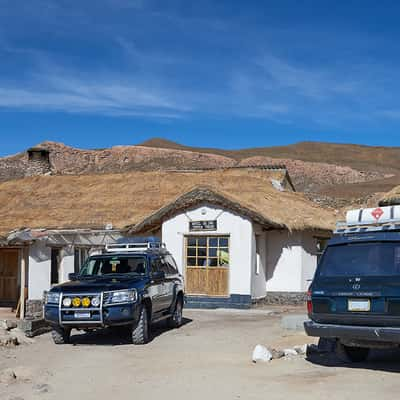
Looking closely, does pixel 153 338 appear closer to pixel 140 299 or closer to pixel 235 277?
pixel 140 299

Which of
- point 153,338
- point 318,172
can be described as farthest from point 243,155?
point 153,338

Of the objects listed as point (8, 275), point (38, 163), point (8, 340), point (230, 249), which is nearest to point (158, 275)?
point (8, 340)

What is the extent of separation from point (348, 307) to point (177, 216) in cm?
1244

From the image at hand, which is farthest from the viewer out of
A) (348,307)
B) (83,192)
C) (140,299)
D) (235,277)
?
(83,192)

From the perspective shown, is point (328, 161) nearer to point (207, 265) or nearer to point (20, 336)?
point (207, 265)

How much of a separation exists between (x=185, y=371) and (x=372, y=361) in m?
2.79

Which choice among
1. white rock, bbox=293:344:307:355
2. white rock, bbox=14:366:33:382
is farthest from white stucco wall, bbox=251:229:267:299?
white rock, bbox=14:366:33:382

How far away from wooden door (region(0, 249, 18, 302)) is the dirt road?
26.5 feet

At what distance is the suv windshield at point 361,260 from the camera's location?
9.02 metres

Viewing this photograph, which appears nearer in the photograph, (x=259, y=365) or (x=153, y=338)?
(x=259, y=365)

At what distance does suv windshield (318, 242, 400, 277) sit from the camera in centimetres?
902

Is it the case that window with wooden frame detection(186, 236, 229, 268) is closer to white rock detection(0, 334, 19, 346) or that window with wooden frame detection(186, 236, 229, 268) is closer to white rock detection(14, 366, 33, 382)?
white rock detection(0, 334, 19, 346)

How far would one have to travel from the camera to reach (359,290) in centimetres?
897

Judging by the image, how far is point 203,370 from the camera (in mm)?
9961
